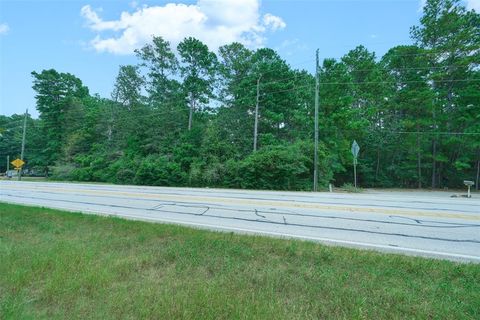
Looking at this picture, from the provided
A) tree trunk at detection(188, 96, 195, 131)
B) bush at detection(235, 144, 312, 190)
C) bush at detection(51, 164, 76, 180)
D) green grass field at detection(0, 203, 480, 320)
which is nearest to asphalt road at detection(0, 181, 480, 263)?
green grass field at detection(0, 203, 480, 320)

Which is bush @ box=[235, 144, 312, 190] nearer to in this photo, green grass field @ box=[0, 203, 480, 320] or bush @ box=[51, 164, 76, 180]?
green grass field @ box=[0, 203, 480, 320]

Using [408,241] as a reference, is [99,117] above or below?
above

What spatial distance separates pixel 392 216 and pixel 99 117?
37.2 metres

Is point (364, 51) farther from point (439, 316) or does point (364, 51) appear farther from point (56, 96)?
point (56, 96)

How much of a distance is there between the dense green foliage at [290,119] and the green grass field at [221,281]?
582 inches

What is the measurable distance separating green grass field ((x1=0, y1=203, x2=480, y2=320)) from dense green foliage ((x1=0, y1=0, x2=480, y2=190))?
14789 millimetres

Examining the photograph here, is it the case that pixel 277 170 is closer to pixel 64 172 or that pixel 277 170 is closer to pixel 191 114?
pixel 191 114

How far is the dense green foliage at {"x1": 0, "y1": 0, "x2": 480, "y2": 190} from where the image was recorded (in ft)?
75.4

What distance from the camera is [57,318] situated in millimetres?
2691

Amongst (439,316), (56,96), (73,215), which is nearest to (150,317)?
(439,316)

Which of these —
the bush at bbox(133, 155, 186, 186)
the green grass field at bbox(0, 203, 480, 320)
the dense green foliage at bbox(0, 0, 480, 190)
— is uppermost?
the dense green foliage at bbox(0, 0, 480, 190)

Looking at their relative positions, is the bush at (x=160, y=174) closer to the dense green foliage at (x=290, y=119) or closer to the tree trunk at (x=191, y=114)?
the dense green foliage at (x=290, y=119)

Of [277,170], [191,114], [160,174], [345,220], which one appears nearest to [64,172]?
[160,174]

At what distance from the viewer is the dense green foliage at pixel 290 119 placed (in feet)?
75.4
